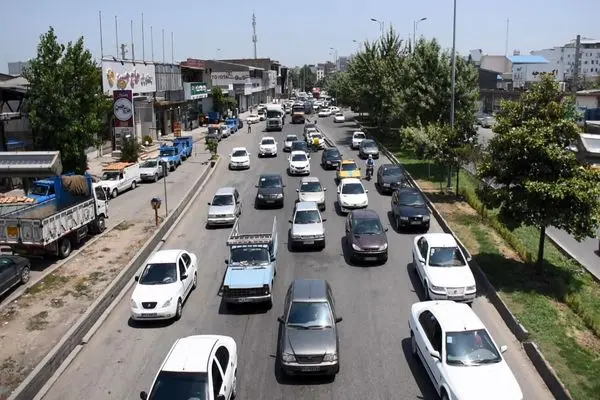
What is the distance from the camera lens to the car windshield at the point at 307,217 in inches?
942

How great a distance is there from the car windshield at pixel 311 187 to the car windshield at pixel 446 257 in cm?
1158

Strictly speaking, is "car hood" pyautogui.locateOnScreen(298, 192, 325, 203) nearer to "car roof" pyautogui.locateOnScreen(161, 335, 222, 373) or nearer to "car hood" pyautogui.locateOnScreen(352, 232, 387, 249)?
"car hood" pyautogui.locateOnScreen(352, 232, 387, 249)

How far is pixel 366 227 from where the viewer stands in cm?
2214

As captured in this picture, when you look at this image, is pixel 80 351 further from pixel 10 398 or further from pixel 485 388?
pixel 485 388

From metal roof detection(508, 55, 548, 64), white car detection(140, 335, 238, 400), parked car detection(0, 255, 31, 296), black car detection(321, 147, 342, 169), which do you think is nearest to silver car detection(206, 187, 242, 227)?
parked car detection(0, 255, 31, 296)

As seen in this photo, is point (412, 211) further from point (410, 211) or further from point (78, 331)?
point (78, 331)

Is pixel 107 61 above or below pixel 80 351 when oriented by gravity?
above

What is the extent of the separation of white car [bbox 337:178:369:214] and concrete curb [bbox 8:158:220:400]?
8.85 m

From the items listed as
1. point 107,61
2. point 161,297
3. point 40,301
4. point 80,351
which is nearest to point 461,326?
point 161,297

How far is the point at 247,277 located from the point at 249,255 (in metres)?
1.35

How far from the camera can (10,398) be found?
1221 centimetres

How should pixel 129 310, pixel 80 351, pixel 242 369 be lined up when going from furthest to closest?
pixel 129 310 → pixel 80 351 → pixel 242 369

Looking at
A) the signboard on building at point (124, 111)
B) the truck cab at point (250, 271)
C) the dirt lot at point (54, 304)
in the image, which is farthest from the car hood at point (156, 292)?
the signboard on building at point (124, 111)

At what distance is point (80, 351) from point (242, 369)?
466cm
